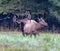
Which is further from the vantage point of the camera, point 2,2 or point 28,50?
point 2,2

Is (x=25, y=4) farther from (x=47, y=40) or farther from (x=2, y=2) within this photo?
(x=47, y=40)

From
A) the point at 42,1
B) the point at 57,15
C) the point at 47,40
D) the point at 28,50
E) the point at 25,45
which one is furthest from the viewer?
the point at 42,1

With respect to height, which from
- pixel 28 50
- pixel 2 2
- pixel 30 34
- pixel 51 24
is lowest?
pixel 51 24

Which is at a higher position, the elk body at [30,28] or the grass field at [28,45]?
the grass field at [28,45]

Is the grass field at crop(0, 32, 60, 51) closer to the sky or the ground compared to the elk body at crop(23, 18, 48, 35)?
closer to the sky

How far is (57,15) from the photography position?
21.2 meters

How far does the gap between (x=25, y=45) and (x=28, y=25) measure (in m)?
2.82

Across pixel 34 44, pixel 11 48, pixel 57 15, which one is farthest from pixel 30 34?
pixel 57 15

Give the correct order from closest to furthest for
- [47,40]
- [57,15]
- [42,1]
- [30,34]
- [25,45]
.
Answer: [25,45]
[47,40]
[30,34]
[57,15]
[42,1]

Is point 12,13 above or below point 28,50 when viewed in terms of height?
below

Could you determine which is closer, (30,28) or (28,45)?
(28,45)

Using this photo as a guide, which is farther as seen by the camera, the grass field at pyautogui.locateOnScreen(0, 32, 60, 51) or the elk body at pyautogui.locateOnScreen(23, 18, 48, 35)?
the elk body at pyautogui.locateOnScreen(23, 18, 48, 35)

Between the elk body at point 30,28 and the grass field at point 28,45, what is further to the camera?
the elk body at point 30,28

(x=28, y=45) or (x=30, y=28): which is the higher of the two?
(x=28, y=45)
